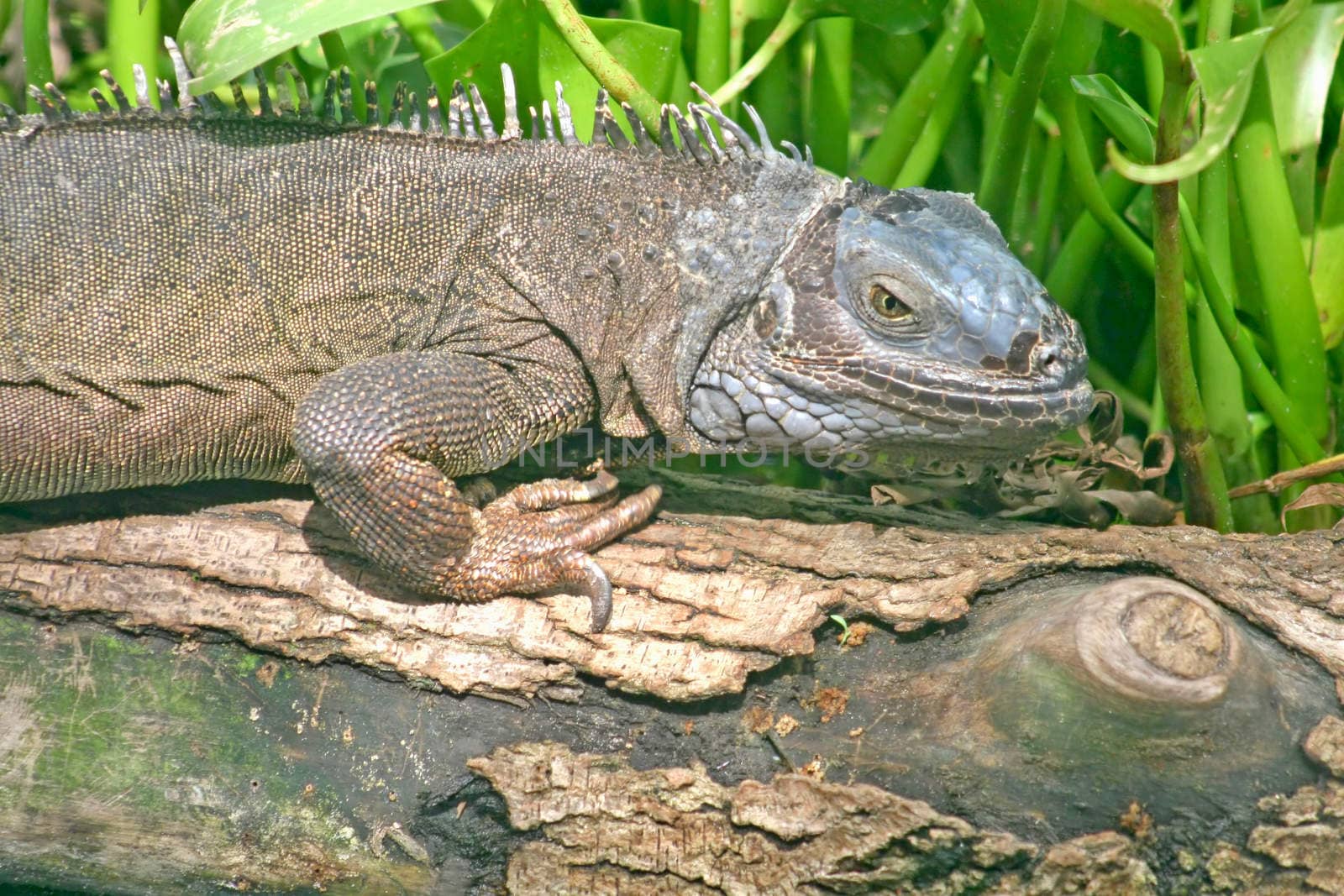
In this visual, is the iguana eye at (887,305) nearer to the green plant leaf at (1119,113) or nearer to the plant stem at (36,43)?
the green plant leaf at (1119,113)

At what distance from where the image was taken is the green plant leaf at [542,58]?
4934 millimetres

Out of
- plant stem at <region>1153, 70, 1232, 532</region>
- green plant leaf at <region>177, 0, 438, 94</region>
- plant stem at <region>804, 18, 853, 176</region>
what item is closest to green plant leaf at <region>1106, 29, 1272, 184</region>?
plant stem at <region>1153, 70, 1232, 532</region>

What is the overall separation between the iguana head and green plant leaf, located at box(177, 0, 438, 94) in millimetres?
1943

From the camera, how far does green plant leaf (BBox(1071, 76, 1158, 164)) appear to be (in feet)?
14.8

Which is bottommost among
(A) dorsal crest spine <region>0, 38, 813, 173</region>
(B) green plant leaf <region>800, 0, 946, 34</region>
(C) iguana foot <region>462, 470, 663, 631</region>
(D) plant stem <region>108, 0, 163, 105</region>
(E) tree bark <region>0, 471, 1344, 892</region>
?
(E) tree bark <region>0, 471, 1344, 892</region>

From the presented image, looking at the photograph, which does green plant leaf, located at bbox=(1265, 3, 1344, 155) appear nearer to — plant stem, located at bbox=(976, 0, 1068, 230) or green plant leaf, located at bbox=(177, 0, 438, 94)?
plant stem, located at bbox=(976, 0, 1068, 230)

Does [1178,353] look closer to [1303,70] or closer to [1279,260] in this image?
[1279,260]

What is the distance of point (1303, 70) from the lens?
4559 mm

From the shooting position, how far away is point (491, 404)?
4531 millimetres

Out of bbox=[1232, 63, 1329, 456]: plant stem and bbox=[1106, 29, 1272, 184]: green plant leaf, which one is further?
bbox=[1232, 63, 1329, 456]: plant stem

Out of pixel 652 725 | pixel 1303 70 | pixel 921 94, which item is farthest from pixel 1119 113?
pixel 652 725

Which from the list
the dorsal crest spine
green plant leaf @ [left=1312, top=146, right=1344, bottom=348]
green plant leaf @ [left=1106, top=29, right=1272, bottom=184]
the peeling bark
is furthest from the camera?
green plant leaf @ [left=1312, top=146, right=1344, bottom=348]

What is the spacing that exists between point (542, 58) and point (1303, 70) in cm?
354

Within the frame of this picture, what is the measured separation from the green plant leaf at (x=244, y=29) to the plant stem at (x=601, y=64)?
82cm
